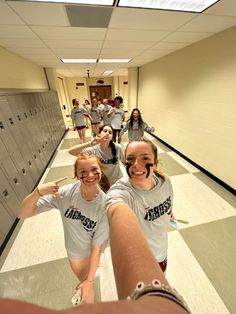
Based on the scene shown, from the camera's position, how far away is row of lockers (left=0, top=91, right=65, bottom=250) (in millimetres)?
2215

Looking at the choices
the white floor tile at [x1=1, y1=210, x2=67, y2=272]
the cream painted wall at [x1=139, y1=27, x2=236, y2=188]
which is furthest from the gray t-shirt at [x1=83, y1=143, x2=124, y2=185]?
the cream painted wall at [x1=139, y1=27, x2=236, y2=188]

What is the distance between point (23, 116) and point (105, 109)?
305cm

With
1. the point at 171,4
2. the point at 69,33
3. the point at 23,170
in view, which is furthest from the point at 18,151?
the point at 171,4

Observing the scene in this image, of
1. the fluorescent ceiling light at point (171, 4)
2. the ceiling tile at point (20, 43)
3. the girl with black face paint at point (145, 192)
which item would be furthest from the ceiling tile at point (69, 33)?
the girl with black face paint at point (145, 192)

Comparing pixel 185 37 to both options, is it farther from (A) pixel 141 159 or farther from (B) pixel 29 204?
(B) pixel 29 204

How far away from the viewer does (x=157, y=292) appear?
38cm

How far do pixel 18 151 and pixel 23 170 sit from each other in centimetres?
34

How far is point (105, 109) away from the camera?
18.6ft

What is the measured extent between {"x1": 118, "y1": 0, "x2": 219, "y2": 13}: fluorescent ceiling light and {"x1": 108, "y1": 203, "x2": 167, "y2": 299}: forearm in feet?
7.13

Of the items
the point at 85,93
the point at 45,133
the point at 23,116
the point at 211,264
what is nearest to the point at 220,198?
the point at 211,264

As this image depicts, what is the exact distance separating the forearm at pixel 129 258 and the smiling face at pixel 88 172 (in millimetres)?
508

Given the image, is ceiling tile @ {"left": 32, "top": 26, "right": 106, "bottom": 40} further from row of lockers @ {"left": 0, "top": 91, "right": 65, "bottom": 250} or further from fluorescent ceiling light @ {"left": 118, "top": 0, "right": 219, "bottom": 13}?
row of lockers @ {"left": 0, "top": 91, "right": 65, "bottom": 250}

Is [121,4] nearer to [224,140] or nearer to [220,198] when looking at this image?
[224,140]

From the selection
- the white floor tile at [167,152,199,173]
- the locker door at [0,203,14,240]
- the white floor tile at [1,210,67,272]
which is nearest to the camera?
the white floor tile at [1,210,67,272]
